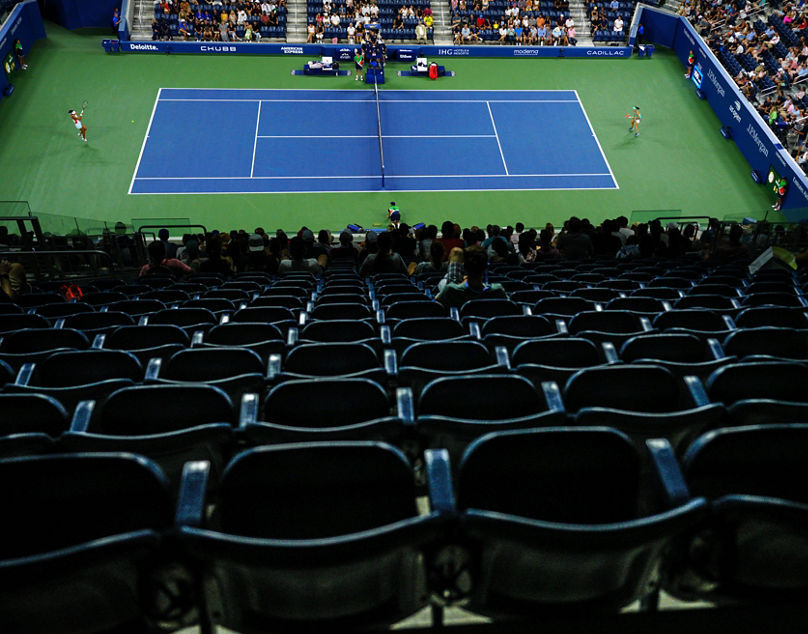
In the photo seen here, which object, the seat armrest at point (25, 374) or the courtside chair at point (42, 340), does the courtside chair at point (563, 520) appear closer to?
the seat armrest at point (25, 374)

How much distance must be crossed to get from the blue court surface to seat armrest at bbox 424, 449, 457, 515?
16458 mm

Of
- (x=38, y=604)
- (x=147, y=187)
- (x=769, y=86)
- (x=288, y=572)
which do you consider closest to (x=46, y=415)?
(x=38, y=604)

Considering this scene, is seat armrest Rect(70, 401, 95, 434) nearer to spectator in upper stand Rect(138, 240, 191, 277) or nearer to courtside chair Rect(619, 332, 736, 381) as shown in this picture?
courtside chair Rect(619, 332, 736, 381)

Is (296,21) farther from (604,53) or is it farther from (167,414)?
(167,414)

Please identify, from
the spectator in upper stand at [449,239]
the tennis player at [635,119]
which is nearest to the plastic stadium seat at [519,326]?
the spectator in upper stand at [449,239]

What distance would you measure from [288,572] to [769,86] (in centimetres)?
2530

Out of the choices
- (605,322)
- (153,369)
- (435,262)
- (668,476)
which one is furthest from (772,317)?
(153,369)

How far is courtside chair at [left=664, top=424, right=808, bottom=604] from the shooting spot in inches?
86.4

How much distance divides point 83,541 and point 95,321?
412 cm

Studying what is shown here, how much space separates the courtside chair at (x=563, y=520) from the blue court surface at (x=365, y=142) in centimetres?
1649

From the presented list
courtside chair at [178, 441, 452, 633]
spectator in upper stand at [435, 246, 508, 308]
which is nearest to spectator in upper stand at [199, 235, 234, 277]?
spectator in upper stand at [435, 246, 508, 308]

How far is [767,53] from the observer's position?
23.0 meters

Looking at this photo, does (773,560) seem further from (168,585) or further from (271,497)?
(168,585)

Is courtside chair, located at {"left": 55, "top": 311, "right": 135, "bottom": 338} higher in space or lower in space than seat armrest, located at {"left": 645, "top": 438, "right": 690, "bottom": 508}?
higher
